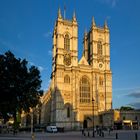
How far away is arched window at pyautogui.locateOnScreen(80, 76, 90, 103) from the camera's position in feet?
279

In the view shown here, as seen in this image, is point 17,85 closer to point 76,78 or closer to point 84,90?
point 76,78

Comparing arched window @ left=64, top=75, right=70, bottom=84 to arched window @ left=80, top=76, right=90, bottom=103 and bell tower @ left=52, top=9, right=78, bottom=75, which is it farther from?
arched window @ left=80, top=76, right=90, bottom=103

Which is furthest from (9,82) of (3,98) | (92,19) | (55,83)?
(92,19)

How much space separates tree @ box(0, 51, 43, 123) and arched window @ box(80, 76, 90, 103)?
2968 centimetres

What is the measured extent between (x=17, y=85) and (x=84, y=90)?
36381 mm

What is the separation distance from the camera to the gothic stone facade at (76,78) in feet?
266

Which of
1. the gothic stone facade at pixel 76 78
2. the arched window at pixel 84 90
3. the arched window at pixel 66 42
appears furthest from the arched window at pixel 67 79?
the arched window at pixel 66 42

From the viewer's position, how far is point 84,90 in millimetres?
86125

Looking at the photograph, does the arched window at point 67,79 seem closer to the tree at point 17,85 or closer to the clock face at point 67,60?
the clock face at point 67,60

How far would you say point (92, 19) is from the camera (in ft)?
311

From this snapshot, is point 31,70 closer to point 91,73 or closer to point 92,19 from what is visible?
point 91,73

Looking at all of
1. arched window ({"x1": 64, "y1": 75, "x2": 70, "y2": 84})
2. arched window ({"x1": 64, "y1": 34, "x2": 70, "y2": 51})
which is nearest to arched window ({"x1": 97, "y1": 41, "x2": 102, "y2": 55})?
arched window ({"x1": 64, "y1": 34, "x2": 70, "y2": 51})

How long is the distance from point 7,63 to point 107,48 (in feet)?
153

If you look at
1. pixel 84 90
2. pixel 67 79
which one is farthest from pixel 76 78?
pixel 84 90
